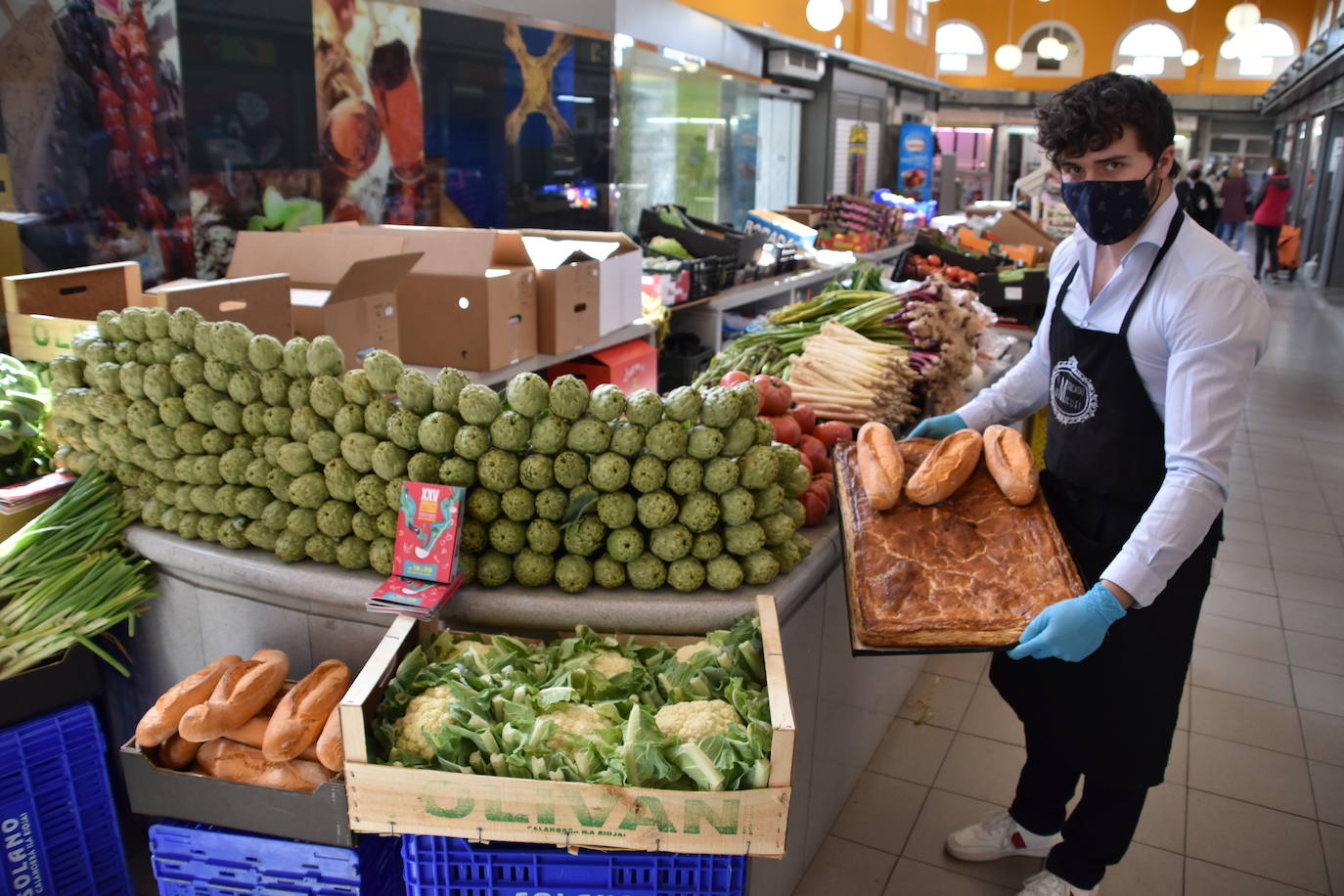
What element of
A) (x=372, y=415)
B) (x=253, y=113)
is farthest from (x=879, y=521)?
(x=253, y=113)

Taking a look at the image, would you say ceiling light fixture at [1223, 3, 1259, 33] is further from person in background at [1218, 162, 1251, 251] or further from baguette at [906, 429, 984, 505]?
baguette at [906, 429, 984, 505]

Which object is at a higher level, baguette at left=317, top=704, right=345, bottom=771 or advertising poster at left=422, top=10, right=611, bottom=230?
advertising poster at left=422, top=10, right=611, bottom=230

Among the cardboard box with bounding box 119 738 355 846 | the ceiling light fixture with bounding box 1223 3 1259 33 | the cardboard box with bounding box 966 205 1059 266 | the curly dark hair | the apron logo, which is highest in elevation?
the ceiling light fixture with bounding box 1223 3 1259 33

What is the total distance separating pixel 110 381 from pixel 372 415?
710mm

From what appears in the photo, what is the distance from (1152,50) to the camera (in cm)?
2230

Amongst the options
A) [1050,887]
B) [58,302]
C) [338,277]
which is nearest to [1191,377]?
[1050,887]

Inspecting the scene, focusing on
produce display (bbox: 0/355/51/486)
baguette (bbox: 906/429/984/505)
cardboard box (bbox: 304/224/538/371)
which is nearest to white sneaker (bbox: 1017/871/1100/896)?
baguette (bbox: 906/429/984/505)

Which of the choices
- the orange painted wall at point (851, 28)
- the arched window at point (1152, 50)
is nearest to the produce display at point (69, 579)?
the orange painted wall at point (851, 28)

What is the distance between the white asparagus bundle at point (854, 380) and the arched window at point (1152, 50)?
21.8 meters

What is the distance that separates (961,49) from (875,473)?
2392cm

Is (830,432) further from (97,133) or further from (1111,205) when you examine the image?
(97,133)

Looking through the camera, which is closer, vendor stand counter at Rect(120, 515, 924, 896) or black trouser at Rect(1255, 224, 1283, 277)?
vendor stand counter at Rect(120, 515, 924, 896)

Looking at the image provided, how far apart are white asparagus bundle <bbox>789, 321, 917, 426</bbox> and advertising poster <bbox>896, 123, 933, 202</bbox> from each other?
44.2 ft

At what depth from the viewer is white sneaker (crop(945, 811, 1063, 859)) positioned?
2875 millimetres
